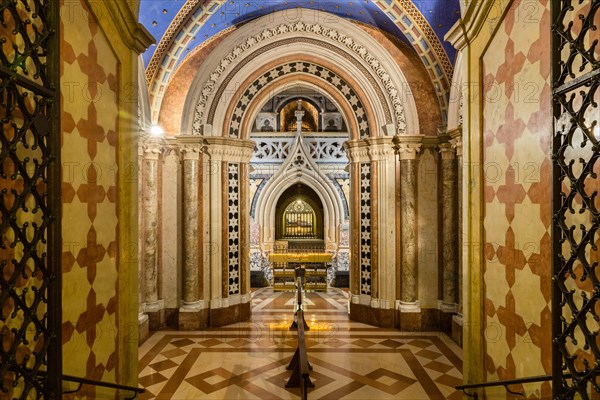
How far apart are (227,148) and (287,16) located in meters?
2.74

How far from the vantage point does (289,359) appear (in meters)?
6.23

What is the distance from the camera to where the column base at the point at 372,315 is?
A: 7.79 m

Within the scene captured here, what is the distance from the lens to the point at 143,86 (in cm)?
690

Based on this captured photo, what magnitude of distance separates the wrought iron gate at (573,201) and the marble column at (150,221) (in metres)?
6.65

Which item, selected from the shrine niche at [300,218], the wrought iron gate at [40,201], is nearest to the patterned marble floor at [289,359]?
the wrought iron gate at [40,201]

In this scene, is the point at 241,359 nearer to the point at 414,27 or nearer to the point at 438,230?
the point at 438,230

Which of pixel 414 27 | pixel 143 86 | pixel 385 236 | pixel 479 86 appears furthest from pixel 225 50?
pixel 479 86

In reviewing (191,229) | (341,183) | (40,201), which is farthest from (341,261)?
(40,201)

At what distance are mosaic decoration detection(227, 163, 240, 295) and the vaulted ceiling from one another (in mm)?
2121

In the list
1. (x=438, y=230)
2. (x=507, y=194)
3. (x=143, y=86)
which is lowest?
(x=438, y=230)

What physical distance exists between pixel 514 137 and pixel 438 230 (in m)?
5.29

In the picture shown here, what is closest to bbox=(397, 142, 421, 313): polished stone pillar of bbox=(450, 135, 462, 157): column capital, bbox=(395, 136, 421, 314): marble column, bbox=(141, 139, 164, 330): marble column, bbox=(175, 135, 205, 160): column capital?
bbox=(395, 136, 421, 314): marble column

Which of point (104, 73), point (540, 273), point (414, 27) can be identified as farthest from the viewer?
point (414, 27)

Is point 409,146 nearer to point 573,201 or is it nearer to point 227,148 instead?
point 227,148
